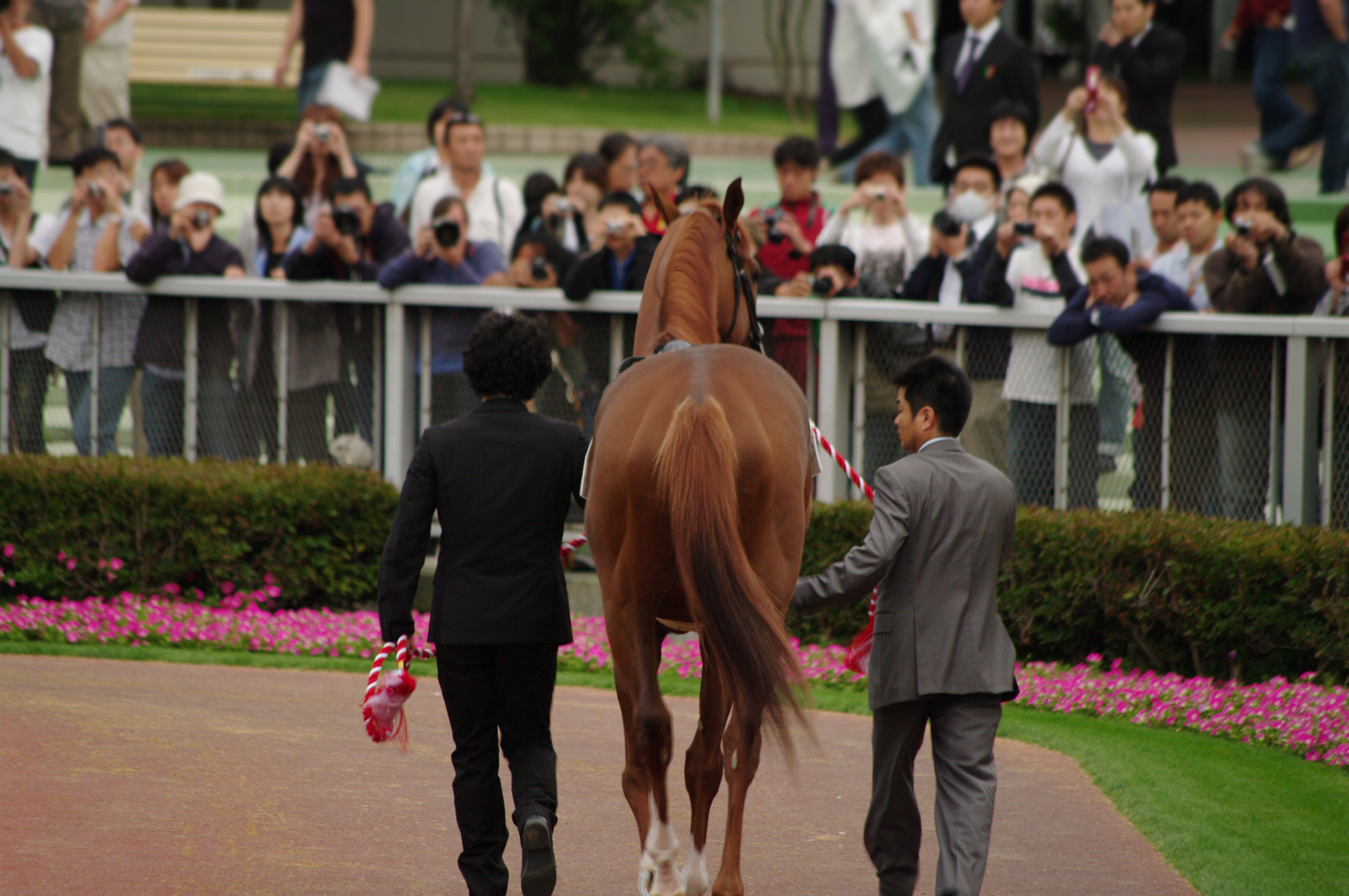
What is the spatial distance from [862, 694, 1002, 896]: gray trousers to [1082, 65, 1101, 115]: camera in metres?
5.75

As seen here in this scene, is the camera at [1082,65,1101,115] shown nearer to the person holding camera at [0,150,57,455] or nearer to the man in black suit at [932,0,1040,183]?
the man in black suit at [932,0,1040,183]

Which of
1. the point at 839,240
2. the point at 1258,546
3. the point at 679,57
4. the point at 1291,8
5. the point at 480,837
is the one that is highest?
the point at 679,57

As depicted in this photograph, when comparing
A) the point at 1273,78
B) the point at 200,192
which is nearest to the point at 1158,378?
the point at 200,192

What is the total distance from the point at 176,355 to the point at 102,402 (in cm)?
48

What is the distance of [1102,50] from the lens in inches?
408

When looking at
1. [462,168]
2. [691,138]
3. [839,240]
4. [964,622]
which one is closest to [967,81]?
[839,240]

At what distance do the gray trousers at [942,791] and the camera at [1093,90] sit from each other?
5748mm

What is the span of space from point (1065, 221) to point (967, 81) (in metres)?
3.23

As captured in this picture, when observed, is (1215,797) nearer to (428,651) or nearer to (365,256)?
(428,651)

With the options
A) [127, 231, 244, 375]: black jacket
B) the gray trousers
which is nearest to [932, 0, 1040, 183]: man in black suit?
[127, 231, 244, 375]: black jacket

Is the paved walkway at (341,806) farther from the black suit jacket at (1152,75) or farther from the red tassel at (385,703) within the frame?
the black suit jacket at (1152,75)

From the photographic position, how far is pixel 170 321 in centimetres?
800

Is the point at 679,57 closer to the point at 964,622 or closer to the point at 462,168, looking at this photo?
the point at 462,168

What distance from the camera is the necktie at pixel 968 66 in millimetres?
10445
